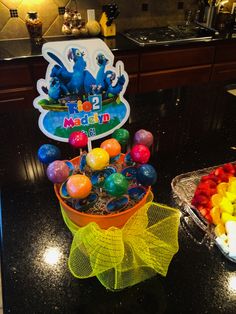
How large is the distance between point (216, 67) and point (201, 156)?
2.11 m

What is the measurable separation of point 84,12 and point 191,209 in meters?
2.43

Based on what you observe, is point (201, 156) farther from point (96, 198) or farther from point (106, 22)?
point (106, 22)

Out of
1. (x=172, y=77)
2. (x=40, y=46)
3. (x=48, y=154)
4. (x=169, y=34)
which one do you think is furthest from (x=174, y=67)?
(x=48, y=154)

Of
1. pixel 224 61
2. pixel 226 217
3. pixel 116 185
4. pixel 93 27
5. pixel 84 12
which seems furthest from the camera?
pixel 224 61

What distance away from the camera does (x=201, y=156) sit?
0.94 meters

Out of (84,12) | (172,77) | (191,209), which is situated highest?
(84,12)

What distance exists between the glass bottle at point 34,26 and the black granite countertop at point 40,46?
7 cm

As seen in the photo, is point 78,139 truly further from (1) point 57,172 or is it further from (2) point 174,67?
(2) point 174,67

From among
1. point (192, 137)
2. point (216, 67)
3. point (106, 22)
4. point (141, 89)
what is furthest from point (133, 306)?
point (216, 67)

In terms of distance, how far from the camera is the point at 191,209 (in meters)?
0.73

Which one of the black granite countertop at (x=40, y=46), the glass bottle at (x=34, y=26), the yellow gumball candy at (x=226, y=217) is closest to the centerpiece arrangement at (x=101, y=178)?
the yellow gumball candy at (x=226, y=217)

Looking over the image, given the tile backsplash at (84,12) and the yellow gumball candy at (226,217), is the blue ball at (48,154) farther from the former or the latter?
the tile backsplash at (84,12)

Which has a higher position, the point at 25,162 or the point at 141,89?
the point at 25,162

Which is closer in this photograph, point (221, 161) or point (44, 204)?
point (44, 204)
